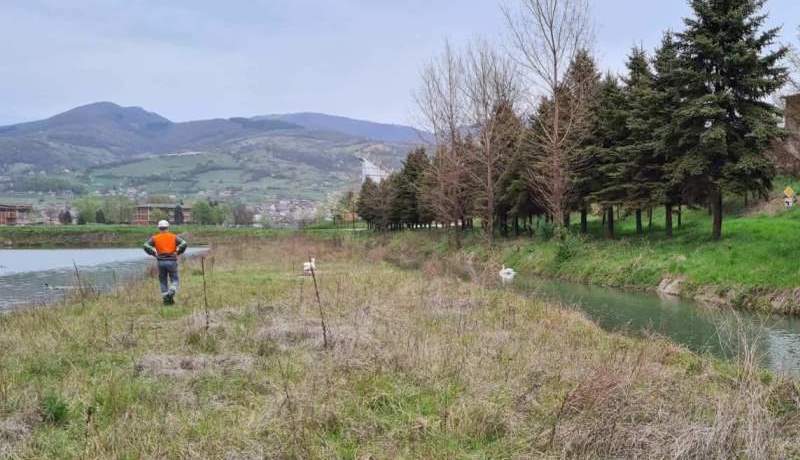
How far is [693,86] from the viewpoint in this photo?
23500 mm

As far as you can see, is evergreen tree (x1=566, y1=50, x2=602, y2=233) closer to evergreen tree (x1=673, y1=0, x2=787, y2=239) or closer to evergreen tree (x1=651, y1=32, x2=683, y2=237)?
evergreen tree (x1=651, y1=32, x2=683, y2=237)

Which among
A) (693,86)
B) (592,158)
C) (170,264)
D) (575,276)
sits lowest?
(575,276)

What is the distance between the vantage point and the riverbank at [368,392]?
17.2ft

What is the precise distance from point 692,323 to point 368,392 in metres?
10.5

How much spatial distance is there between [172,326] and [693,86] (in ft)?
70.3

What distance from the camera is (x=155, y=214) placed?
510ft

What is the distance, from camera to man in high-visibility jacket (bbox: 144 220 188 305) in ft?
45.8

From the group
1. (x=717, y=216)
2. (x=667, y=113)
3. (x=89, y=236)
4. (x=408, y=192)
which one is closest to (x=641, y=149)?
(x=667, y=113)

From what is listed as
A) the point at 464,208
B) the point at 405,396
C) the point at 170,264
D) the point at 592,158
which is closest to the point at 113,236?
the point at 464,208

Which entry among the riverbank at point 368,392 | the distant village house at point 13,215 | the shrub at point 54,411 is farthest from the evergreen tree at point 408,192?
the distant village house at point 13,215

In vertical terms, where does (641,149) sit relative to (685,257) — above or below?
above

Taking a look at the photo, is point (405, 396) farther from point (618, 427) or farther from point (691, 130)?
point (691, 130)

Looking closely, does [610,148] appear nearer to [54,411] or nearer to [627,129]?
[627,129]

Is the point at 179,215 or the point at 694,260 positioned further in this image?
the point at 179,215
